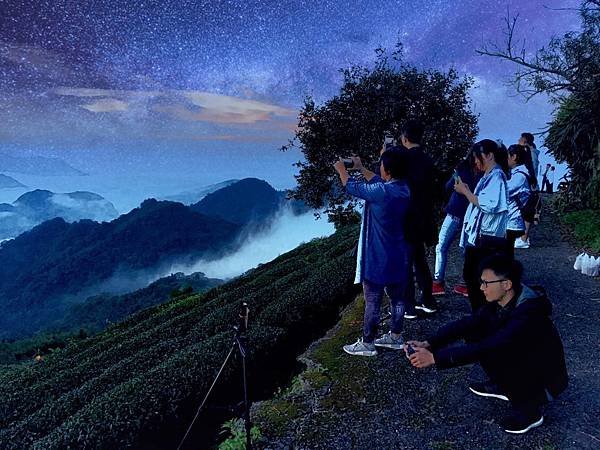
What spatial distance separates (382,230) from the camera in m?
5.02

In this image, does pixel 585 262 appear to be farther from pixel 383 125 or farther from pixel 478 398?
pixel 383 125

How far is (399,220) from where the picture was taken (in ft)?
16.7

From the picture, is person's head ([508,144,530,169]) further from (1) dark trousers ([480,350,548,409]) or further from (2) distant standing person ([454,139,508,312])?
(1) dark trousers ([480,350,548,409])

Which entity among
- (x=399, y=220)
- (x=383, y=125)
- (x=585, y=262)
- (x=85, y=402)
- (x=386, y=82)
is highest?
(x=386, y=82)

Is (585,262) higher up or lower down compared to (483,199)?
lower down

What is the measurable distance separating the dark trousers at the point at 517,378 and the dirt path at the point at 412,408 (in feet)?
1.20

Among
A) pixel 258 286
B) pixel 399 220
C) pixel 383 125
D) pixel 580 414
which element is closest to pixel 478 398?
pixel 580 414

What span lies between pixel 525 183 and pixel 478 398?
336cm

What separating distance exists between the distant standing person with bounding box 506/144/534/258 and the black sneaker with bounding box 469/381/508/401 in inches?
70.6

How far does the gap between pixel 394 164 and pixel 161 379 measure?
164 inches

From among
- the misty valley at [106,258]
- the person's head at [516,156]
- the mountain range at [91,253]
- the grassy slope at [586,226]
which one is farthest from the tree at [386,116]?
the mountain range at [91,253]

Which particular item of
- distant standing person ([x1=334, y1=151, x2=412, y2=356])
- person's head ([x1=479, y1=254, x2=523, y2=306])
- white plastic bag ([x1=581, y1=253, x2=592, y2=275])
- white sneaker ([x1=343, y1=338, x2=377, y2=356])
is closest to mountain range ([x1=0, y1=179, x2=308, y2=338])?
white plastic bag ([x1=581, y1=253, x2=592, y2=275])

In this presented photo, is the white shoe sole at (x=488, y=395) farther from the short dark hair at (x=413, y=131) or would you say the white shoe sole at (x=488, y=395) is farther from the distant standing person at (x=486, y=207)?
the short dark hair at (x=413, y=131)

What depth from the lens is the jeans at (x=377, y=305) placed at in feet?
17.1
